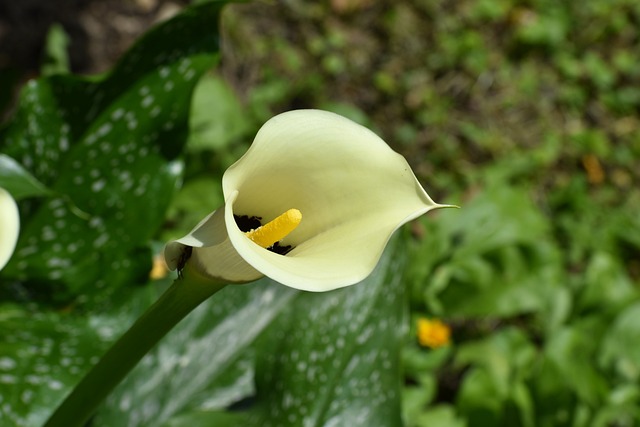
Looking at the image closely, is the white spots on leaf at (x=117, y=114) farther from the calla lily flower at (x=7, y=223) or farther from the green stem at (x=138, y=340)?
the green stem at (x=138, y=340)

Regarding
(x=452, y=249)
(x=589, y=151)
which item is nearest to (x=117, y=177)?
(x=452, y=249)

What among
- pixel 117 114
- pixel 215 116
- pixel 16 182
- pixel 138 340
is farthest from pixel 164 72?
pixel 215 116

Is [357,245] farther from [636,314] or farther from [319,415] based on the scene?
[636,314]

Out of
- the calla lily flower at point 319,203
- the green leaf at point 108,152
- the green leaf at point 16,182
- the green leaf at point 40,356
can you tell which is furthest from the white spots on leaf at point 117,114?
the calla lily flower at point 319,203

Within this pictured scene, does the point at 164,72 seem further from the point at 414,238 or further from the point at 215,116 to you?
the point at 414,238

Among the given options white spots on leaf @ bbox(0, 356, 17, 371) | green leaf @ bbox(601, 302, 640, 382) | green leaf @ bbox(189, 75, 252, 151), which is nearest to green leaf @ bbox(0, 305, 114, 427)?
white spots on leaf @ bbox(0, 356, 17, 371)
